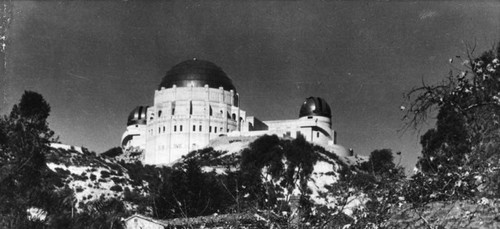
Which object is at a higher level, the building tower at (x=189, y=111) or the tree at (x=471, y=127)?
the building tower at (x=189, y=111)

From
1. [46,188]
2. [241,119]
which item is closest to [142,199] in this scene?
[46,188]

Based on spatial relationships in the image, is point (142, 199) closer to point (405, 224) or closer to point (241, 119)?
point (241, 119)

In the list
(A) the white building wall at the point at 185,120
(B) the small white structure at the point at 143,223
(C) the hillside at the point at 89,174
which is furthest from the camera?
(A) the white building wall at the point at 185,120

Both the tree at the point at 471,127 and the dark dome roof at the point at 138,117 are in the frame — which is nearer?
the tree at the point at 471,127

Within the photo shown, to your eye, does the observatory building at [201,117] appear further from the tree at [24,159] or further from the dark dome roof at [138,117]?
the tree at [24,159]

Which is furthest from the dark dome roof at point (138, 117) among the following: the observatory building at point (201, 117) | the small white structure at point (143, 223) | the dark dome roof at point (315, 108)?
the small white structure at point (143, 223)

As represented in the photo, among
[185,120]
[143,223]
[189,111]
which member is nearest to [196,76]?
[189,111]

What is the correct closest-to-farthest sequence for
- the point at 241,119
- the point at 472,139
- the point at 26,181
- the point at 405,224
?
1. the point at 405,224
2. the point at 472,139
3. the point at 26,181
4. the point at 241,119

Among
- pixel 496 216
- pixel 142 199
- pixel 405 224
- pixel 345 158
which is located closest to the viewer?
pixel 496 216
